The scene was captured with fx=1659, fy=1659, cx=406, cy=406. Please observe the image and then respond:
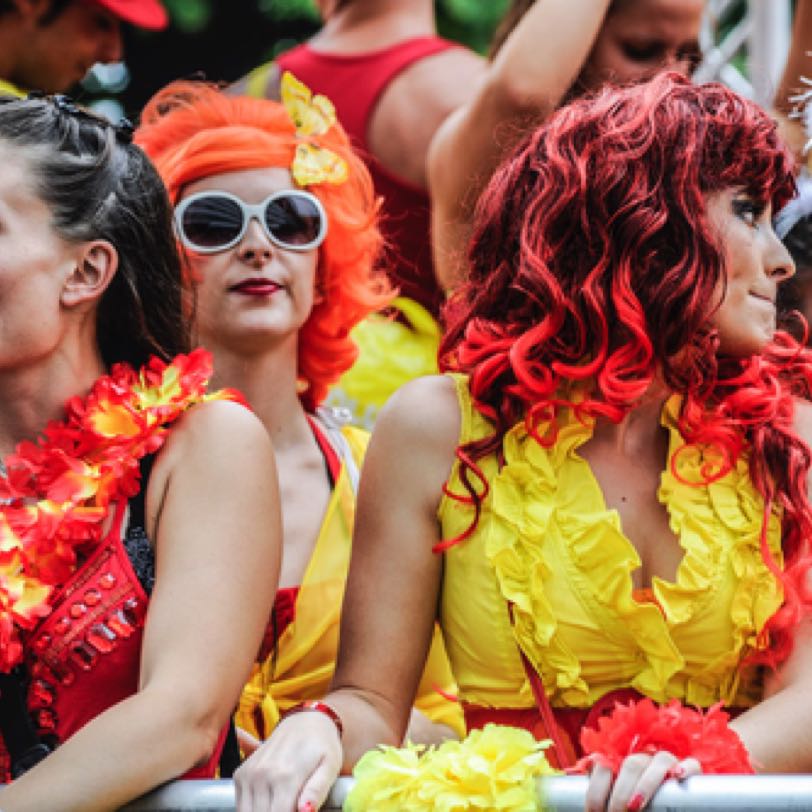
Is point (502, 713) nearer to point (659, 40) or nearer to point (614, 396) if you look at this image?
point (614, 396)

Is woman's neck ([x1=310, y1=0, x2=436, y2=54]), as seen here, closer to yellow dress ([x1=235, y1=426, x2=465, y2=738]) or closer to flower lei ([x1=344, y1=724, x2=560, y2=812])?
yellow dress ([x1=235, y1=426, x2=465, y2=738])

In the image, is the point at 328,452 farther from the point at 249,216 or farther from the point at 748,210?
the point at 748,210

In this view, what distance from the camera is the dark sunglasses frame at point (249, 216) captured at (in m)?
3.12

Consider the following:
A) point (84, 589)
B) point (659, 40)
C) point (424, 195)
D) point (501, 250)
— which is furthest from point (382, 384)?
point (84, 589)

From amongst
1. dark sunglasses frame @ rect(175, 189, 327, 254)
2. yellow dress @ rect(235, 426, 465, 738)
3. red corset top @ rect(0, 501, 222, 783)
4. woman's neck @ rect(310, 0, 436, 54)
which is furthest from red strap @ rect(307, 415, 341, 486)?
woman's neck @ rect(310, 0, 436, 54)

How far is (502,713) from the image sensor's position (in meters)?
2.29

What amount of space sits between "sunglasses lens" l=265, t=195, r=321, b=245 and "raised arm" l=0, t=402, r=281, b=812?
851mm

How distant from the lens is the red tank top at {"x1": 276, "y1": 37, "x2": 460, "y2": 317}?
3600 mm

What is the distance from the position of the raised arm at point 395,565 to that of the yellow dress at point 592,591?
0.13 ft

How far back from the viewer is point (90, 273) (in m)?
2.42

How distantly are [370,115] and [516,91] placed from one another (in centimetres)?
61

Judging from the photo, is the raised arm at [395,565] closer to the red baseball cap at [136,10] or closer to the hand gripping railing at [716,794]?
the hand gripping railing at [716,794]

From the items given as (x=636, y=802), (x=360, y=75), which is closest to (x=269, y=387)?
(x=360, y=75)

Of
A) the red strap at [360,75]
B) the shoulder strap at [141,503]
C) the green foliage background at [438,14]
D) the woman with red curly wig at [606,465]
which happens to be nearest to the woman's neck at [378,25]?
the red strap at [360,75]
